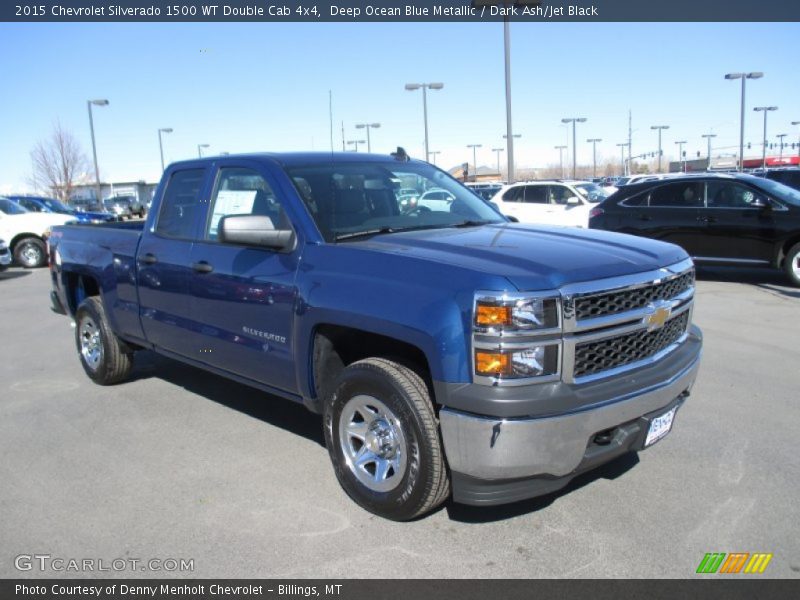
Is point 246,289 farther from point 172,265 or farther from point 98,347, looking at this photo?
point 98,347

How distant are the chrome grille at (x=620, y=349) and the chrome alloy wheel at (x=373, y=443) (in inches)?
36.4

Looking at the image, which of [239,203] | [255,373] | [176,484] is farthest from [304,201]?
[176,484]

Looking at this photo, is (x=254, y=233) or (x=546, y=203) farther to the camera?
(x=546, y=203)

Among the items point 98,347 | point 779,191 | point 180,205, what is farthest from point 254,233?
point 779,191

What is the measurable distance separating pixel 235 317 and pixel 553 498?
2.16 metres

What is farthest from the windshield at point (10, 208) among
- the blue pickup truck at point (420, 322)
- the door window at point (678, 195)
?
the door window at point (678, 195)

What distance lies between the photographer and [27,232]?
17.4 meters

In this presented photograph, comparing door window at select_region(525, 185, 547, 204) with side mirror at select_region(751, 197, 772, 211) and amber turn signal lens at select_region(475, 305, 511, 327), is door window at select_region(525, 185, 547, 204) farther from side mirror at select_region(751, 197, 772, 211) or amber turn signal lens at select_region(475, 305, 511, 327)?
amber turn signal lens at select_region(475, 305, 511, 327)

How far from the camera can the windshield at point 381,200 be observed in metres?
4.07

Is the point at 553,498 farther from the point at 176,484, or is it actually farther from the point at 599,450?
the point at 176,484

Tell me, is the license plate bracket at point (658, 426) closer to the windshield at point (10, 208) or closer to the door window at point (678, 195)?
the door window at point (678, 195)

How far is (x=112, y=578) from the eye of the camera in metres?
3.13

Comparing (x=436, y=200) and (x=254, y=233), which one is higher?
(x=436, y=200)

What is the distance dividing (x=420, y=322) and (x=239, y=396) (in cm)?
312
